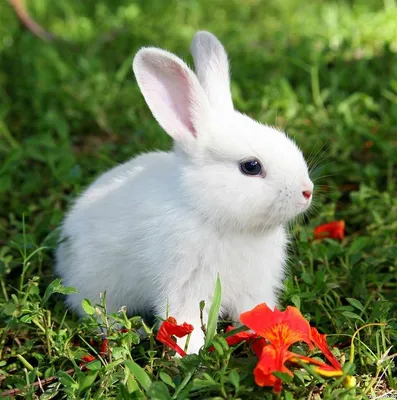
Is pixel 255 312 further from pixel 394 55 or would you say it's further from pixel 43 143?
pixel 394 55

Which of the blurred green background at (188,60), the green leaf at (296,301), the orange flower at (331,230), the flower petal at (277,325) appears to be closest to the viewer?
the flower petal at (277,325)

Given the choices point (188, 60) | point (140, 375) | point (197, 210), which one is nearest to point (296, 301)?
point (197, 210)

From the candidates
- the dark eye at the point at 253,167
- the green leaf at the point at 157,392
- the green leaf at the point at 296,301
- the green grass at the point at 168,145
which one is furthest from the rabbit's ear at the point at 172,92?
the green leaf at the point at 157,392

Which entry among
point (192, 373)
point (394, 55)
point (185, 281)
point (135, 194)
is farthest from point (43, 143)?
point (394, 55)

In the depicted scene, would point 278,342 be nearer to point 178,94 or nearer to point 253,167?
point 253,167

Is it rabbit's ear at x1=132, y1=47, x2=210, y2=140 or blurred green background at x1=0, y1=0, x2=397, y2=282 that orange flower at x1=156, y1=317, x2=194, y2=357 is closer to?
rabbit's ear at x1=132, y1=47, x2=210, y2=140

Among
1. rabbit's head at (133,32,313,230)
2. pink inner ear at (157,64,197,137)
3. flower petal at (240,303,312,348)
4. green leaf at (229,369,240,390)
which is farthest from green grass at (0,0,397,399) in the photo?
pink inner ear at (157,64,197,137)

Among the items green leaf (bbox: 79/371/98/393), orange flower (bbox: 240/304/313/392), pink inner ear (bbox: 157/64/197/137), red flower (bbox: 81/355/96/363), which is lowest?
red flower (bbox: 81/355/96/363)

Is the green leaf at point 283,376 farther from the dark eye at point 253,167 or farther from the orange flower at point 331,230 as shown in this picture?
the orange flower at point 331,230
